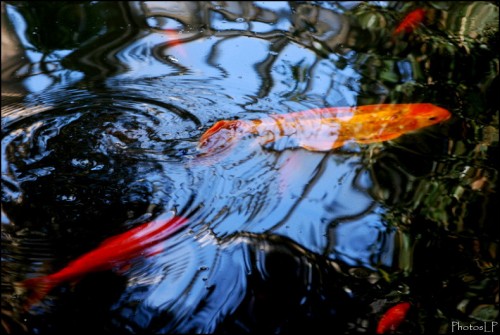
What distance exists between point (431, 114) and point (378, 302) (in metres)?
1.02

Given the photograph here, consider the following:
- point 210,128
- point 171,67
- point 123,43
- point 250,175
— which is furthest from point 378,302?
point 123,43

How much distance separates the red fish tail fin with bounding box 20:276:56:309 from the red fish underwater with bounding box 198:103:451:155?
2.56 ft

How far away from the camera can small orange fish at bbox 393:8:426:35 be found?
10.0 ft

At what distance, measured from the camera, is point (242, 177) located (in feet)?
6.73

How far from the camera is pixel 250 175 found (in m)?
2.06

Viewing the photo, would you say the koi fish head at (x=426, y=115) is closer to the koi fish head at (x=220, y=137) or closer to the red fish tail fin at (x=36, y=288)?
the koi fish head at (x=220, y=137)

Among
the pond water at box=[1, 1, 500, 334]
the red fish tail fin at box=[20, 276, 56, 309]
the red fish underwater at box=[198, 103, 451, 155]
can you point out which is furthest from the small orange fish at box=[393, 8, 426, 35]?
the red fish tail fin at box=[20, 276, 56, 309]

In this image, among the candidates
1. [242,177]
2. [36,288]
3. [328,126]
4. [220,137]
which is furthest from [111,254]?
[328,126]

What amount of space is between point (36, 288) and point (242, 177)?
2.69ft

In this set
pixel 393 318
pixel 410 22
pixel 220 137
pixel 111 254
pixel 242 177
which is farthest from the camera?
pixel 410 22

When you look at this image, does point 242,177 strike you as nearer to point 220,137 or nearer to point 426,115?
point 220,137

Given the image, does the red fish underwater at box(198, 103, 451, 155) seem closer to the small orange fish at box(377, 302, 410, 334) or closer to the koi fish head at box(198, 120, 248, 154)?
the koi fish head at box(198, 120, 248, 154)

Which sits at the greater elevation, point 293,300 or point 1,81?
point 1,81

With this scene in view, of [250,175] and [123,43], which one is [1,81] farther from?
[250,175]
